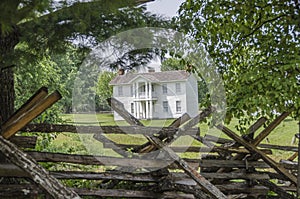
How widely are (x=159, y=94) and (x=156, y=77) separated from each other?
172 millimetres

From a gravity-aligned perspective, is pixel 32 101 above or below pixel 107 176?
above

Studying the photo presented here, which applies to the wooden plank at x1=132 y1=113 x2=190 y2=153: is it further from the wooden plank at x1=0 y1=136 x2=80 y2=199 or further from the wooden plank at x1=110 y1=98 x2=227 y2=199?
the wooden plank at x1=0 y1=136 x2=80 y2=199

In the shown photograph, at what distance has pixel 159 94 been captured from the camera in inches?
150

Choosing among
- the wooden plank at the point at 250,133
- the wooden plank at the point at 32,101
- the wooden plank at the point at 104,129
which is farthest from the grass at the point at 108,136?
the wooden plank at the point at 32,101

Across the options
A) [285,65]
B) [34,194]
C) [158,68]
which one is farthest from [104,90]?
[285,65]

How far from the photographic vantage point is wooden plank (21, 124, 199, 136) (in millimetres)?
3256

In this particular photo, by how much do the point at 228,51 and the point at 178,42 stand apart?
616 mm

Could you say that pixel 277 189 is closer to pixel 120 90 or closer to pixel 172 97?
pixel 172 97

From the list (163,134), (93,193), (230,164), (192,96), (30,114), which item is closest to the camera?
(30,114)

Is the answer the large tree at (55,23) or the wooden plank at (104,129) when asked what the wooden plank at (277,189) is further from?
the large tree at (55,23)

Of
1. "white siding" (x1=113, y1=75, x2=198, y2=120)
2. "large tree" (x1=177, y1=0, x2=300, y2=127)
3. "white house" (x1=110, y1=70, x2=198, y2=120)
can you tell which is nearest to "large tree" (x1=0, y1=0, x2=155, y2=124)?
"large tree" (x1=177, y1=0, x2=300, y2=127)

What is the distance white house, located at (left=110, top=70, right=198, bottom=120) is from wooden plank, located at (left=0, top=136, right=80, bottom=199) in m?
1.42

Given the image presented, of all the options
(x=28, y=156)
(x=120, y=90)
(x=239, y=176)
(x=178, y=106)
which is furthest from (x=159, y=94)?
(x=28, y=156)

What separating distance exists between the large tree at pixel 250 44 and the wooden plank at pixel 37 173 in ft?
5.50
